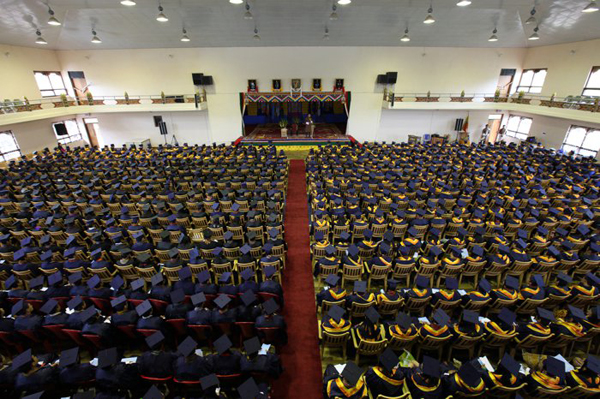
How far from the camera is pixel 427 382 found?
424 centimetres

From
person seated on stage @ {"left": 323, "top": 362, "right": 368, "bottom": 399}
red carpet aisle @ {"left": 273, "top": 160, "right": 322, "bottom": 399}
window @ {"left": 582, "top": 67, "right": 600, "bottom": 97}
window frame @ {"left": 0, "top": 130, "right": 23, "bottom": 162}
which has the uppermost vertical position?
window @ {"left": 582, "top": 67, "right": 600, "bottom": 97}

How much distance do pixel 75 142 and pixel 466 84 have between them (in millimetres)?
32556

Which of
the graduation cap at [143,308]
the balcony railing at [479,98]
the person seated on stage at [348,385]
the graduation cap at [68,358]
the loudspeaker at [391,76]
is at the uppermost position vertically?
the loudspeaker at [391,76]

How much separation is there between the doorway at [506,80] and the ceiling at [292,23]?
6.33 ft

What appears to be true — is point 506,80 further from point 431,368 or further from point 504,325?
point 431,368

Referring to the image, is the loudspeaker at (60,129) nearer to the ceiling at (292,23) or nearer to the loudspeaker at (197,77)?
the ceiling at (292,23)

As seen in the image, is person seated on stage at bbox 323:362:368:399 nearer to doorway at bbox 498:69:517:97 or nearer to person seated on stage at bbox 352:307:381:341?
person seated on stage at bbox 352:307:381:341

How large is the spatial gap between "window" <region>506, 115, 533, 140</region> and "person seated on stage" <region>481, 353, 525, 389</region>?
24.1 metres

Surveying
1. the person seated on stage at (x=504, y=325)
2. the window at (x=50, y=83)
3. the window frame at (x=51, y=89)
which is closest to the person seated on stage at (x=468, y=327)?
the person seated on stage at (x=504, y=325)

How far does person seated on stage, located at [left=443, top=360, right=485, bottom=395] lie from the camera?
13.5 feet

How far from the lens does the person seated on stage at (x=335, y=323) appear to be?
503cm

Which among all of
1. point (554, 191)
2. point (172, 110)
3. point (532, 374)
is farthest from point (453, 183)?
point (172, 110)

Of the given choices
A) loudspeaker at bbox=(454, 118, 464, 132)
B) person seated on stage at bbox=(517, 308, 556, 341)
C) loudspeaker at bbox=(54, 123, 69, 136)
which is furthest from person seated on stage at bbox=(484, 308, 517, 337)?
loudspeaker at bbox=(54, 123, 69, 136)

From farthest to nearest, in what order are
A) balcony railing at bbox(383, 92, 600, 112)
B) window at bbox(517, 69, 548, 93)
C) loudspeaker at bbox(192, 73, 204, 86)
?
loudspeaker at bbox(192, 73, 204, 86) → window at bbox(517, 69, 548, 93) → balcony railing at bbox(383, 92, 600, 112)
